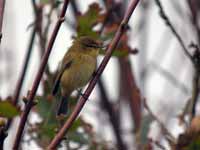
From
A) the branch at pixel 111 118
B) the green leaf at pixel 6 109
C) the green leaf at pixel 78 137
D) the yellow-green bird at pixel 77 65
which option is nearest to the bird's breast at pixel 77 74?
the yellow-green bird at pixel 77 65

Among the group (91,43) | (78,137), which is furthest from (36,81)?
(91,43)

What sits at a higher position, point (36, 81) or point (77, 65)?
point (77, 65)

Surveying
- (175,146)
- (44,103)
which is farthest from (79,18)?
(175,146)

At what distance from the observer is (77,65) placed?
3311mm

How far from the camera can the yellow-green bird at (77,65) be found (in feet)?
9.82

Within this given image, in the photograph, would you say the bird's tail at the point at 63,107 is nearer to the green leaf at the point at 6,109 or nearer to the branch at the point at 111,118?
the branch at the point at 111,118

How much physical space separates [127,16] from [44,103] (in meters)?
1.30

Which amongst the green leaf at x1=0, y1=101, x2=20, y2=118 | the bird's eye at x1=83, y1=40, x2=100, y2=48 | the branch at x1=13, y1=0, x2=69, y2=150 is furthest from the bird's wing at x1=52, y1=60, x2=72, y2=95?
the branch at x1=13, y1=0, x2=69, y2=150


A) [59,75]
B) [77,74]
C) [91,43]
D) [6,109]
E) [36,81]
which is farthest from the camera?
[77,74]

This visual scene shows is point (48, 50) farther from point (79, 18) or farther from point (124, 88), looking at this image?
point (124, 88)

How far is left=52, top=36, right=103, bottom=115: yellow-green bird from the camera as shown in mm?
2994

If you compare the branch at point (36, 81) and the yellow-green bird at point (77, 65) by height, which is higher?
the yellow-green bird at point (77, 65)

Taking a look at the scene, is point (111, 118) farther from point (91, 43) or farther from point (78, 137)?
point (91, 43)

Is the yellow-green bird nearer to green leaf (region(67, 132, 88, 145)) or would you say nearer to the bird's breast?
the bird's breast
